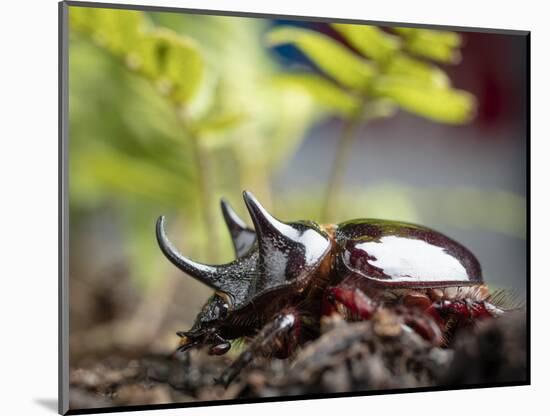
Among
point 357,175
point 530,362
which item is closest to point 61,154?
point 357,175

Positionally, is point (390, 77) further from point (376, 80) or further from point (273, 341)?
point (273, 341)

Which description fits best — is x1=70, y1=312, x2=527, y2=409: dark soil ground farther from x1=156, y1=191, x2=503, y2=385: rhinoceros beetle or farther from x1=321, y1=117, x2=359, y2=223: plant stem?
x1=321, y1=117, x2=359, y2=223: plant stem

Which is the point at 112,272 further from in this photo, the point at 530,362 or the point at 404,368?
the point at 530,362

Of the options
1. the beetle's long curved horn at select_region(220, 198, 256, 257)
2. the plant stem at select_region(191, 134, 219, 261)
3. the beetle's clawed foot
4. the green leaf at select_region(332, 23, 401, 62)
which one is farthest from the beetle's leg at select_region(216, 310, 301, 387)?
the green leaf at select_region(332, 23, 401, 62)

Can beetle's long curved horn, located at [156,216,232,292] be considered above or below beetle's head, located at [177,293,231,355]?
above

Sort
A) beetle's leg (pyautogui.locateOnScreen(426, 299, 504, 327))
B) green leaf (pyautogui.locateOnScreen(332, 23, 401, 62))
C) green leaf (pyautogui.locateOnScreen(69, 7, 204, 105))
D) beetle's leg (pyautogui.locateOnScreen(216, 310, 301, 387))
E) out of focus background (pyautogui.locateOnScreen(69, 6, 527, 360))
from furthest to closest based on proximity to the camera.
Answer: green leaf (pyautogui.locateOnScreen(332, 23, 401, 62)) < out of focus background (pyautogui.locateOnScreen(69, 6, 527, 360)) < green leaf (pyautogui.locateOnScreen(69, 7, 204, 105)) < beetle's leg (pyautogui.locateOnScreen(426, 299, 504, 327)) < beetle's leg (pyautogui.locateOnScreen(216, 310, 301, 387))
